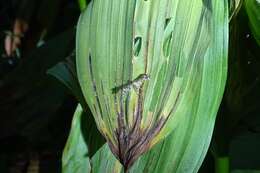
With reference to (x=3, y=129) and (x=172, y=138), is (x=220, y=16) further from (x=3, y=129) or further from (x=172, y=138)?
(x=3, y=129)

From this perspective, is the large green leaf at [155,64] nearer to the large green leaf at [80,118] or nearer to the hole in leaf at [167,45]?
the hole in leaf at [167,45]

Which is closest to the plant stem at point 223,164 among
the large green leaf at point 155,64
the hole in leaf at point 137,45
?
the large green leaf at point 155,64

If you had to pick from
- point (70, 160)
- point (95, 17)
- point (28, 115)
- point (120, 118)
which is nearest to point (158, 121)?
point (120, 118)

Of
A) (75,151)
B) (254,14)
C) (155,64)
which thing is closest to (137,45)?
(155,64)

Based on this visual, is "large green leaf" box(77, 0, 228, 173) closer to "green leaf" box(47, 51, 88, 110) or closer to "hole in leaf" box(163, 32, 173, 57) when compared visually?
"hole in leaf" box(163, 32, 173, 57)

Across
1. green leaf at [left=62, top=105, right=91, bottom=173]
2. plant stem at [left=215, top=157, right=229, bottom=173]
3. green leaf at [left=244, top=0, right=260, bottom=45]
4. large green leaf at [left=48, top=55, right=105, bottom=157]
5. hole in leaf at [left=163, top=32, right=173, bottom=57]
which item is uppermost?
green leaf at [left=244, top=0, right=260, bottom=45]

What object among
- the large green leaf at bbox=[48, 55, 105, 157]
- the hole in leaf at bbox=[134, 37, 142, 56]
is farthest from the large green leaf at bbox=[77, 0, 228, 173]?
the large green leaf at bbox=[48, 55, 105, 157]
